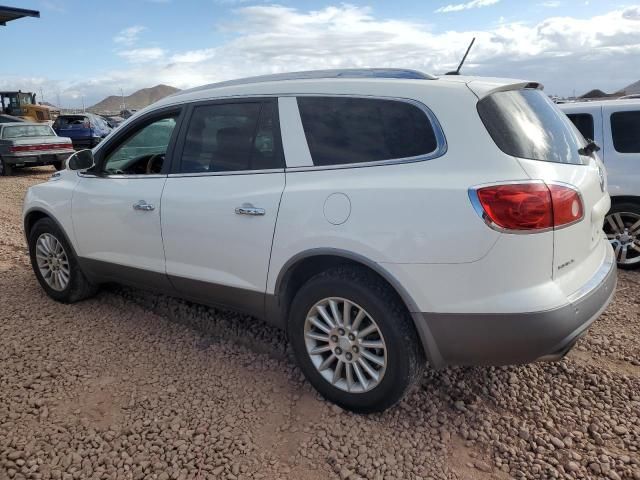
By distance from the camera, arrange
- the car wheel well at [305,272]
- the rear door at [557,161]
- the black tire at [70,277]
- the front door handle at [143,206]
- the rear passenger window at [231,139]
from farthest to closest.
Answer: the black tire at [70,277], the front door handle at [143,206], the rear passenger window at [231,139], the car wheel well at [305,272], the rear door at [557,161]

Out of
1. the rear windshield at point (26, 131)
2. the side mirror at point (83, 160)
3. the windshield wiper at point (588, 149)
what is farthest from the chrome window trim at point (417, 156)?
the rear windshield at point (26, 131)

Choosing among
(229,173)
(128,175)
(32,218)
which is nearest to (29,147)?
(32,218)

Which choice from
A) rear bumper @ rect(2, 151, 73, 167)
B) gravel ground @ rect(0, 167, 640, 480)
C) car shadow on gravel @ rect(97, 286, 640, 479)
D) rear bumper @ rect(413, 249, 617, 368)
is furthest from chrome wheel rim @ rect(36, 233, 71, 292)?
rear bumper @ rect(2, 151, 73, 167)

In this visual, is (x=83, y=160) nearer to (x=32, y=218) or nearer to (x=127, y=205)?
(x=127, y=205)

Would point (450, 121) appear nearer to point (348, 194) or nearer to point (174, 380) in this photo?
point (348, 194)

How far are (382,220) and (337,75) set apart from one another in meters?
1.03

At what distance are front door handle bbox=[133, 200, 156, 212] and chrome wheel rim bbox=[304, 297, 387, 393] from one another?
139 centimetres

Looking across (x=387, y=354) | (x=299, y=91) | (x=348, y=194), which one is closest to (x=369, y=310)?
(x=387, y=354)

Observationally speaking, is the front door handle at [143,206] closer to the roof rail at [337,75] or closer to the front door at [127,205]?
the front door at [127,205]

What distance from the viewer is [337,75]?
119 inches

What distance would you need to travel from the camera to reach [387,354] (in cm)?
261

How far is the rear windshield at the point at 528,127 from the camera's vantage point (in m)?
2.44

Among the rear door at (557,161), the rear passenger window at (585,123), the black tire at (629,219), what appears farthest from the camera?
the rear passenger window at (585,123)

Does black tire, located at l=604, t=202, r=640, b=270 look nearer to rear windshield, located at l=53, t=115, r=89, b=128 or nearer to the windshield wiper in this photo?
the windshield wiper
